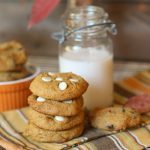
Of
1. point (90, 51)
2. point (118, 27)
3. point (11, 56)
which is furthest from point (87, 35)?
point (118, 27)

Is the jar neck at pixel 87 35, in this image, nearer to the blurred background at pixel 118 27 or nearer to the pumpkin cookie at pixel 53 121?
the pumpkin cookie at pixel 53 121

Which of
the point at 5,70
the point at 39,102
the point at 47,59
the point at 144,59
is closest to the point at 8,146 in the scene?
the point at 39,102

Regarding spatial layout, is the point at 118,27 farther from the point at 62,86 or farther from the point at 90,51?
the point at 62,86

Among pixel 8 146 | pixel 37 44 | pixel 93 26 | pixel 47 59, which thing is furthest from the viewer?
pixel 37 44

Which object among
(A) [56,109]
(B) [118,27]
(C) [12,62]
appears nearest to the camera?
(A) [56,109]

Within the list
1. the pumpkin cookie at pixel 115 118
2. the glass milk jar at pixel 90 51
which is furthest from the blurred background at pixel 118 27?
the pumpkin cookie at pixel 115 118

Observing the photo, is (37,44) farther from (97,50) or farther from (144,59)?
(97,50)
